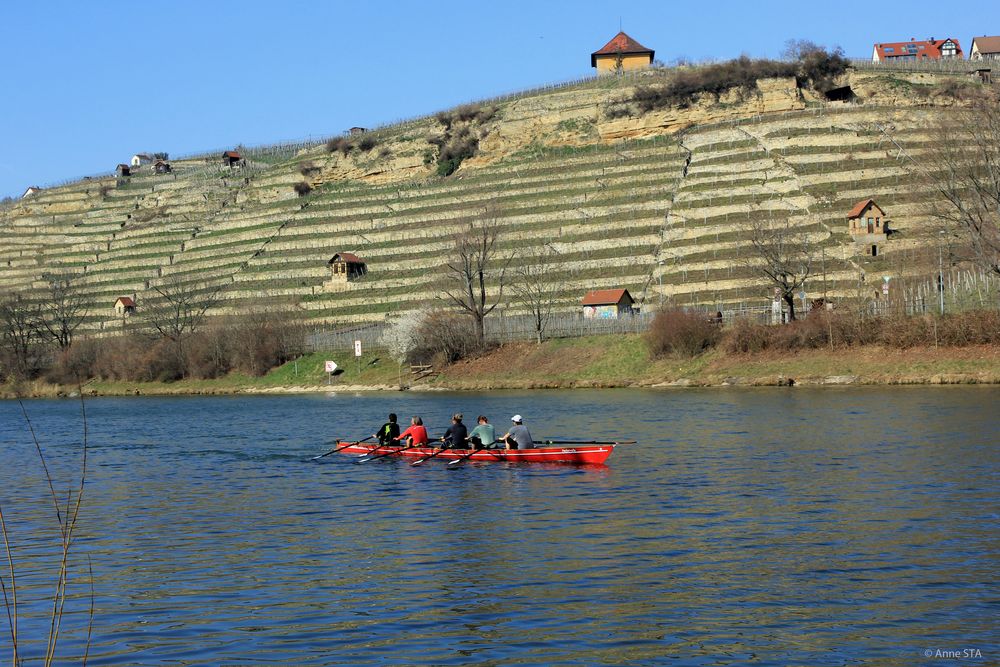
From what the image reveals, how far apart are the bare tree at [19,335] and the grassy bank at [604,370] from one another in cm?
406

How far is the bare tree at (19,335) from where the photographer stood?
11919 centimetres

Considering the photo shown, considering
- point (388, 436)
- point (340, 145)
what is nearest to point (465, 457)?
point (388, 436)

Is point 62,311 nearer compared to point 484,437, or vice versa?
point 484,437

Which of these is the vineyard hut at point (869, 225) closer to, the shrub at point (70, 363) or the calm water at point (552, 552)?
the calm water at point (552, 552)

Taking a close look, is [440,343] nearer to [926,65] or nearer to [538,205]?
[538,205]

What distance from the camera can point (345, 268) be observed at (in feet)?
424

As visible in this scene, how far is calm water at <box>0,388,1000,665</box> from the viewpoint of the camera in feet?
58.6

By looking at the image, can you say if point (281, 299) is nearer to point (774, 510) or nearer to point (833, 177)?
point (833, 177)

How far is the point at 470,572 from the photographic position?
23062 millimetres

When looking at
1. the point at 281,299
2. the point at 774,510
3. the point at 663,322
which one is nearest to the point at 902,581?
the point at 774,510

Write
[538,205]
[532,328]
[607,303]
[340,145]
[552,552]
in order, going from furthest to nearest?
[340,145], [538,205], [607,303], [532,328], [552,552]

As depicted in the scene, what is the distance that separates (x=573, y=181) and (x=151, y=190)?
8310 centimetres

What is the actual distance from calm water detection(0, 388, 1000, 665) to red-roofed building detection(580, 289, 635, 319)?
52335 mm

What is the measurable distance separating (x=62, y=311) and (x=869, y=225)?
94146 mm
